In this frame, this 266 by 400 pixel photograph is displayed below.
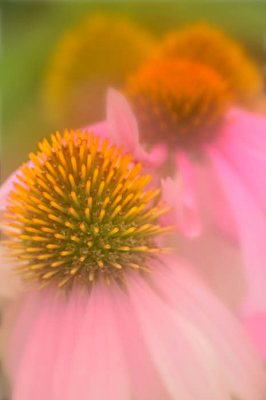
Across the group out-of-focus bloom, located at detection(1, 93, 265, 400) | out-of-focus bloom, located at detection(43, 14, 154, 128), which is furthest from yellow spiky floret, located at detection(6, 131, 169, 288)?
out-of-focus bloom, located at detection(43, 14, 154, 128)

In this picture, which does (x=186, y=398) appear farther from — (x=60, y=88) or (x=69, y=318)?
(x=60, y=88)

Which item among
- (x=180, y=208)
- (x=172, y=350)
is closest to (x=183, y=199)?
(x=180, y=208)

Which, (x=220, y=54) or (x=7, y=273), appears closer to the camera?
(x=7, y=273)

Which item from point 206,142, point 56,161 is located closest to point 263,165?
point 206,142

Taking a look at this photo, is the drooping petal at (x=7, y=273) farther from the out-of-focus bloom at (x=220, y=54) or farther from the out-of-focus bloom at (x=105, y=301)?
the out-of-focus bloom at (x=220, y=54)

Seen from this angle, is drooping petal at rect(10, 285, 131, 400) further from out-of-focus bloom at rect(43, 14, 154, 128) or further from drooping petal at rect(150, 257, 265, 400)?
out-of-focus bloom at rect(43, 14, 154, 128)

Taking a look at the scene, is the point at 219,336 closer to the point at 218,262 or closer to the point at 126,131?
the point at 218,262
